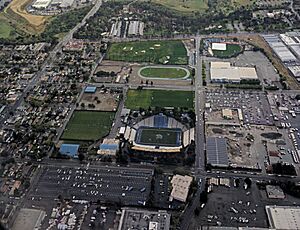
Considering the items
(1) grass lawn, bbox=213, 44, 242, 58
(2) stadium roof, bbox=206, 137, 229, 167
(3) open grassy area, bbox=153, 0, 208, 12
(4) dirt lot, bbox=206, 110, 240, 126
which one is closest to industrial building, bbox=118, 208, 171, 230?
(2) stadium roof, bbox=206, 137, 229, 167

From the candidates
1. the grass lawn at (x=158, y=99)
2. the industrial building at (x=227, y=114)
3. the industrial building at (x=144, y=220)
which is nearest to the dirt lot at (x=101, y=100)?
the grass lawn at (x=158, y=99)

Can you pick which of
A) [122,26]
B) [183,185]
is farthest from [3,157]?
[122,26]

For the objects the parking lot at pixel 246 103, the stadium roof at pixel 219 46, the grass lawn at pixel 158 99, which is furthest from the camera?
the stadium roof at pixel 219 46

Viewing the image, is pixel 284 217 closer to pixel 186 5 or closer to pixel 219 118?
pixel 219 118

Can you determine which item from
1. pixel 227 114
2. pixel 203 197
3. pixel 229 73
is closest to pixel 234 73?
pixel 229 73

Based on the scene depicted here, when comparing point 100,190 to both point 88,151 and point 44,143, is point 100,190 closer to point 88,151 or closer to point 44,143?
point 88,151

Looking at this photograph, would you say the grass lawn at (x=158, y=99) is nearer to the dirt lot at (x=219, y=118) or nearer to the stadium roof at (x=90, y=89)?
the dirt lot at (x=219, y=118)

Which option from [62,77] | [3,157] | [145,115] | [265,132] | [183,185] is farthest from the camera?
[62,77]
